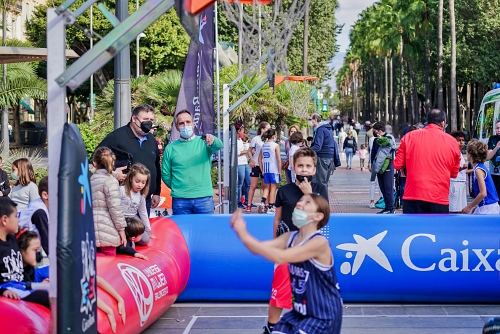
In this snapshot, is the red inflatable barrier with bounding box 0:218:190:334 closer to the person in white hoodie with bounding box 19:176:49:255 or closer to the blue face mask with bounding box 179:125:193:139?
the person in white hoodie with bounding box 19:176:49:255

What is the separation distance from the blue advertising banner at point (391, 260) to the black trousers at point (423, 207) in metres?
0.70

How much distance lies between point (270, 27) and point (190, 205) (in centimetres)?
590

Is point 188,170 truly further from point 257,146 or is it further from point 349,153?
point 349,153

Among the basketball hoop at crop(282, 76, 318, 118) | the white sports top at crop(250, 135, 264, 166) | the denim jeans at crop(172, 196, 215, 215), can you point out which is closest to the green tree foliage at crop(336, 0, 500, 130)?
the basketball hoop at crop(282, 76, 318, 118)

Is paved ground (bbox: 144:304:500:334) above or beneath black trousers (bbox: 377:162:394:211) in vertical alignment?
beneath

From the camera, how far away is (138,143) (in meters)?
9.55

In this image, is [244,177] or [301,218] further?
[244,177]

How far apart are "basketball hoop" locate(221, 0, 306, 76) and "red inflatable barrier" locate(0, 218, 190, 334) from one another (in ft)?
18.4

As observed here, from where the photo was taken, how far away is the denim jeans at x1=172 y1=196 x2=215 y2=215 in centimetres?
977

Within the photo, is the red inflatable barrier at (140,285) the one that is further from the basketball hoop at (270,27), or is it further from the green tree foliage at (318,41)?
the green tree foliage at (318,41)

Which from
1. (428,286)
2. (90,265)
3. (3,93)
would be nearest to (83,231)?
(90,265)

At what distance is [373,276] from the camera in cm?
891

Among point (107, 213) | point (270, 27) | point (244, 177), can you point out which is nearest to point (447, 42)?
point (244, 177)

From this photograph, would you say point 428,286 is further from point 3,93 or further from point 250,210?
point 3,93
